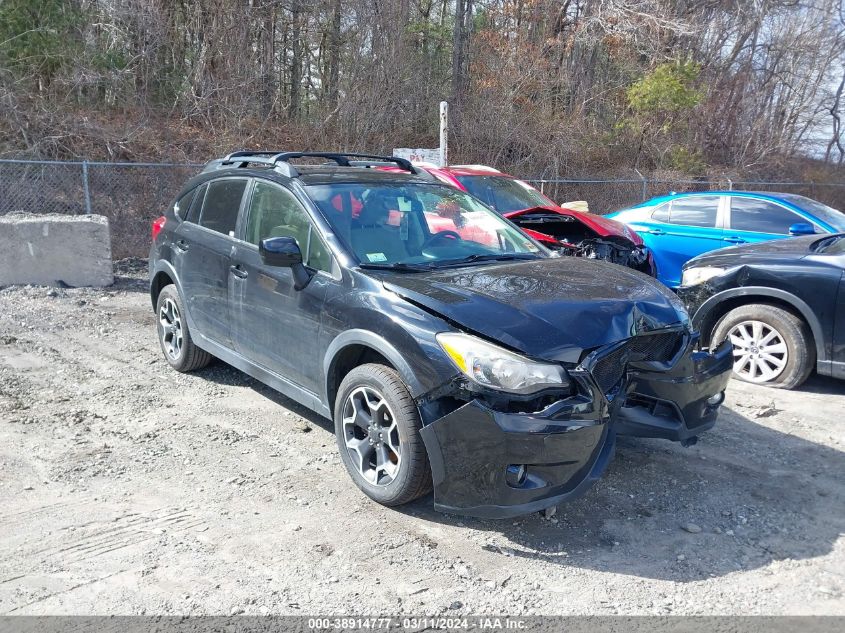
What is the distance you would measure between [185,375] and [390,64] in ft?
47.4

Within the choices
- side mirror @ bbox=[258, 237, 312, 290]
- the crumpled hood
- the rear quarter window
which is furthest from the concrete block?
the crumpled hood

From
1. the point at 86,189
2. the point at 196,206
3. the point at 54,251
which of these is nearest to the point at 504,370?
the point at 196,206

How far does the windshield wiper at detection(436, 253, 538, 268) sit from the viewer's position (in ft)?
14.1

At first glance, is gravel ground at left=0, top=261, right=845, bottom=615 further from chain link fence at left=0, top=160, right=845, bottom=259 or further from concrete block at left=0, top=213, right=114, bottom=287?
chain link fence at left=0, top=160, right=845, bottom=259

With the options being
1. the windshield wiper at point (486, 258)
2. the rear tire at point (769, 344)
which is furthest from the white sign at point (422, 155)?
the windshield wiper at point (486, 258)

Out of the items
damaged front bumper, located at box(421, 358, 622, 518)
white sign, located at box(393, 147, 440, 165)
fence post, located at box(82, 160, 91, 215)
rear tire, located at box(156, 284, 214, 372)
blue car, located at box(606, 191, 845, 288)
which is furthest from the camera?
white sign, located at box(393, 147, 440, 165)

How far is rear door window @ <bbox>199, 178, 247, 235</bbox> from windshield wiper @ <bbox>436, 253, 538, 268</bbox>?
1.71m

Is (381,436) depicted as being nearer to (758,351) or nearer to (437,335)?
(437,335)

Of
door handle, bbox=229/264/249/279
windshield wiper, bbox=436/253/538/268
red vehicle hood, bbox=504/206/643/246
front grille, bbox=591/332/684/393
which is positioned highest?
red vehicle hood, bbox=504/206/643/246

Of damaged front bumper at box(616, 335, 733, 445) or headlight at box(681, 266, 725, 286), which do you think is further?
headlight at box(681, 266, 725, 286)

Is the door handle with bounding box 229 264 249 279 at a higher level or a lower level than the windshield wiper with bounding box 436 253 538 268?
lower

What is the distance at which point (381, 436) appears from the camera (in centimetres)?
370

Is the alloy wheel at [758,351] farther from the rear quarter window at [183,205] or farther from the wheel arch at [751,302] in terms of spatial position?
the rear quarter window at [183,205]

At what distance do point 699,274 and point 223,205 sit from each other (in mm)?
4202
